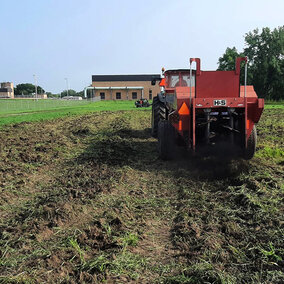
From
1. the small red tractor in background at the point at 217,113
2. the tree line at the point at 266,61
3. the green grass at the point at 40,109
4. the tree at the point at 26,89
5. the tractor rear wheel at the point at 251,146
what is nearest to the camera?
the small red tractor in background at the point at 217,113

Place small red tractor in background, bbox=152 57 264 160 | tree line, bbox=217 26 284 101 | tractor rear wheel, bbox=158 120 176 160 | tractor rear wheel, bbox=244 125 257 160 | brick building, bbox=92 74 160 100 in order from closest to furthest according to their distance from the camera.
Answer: small red tractor in background, bbox=152 57 264 160
tractor rear wheel, bbox=244 125 257 160
tractor rear wheel, bbox=158 120 176 160
tree line, bbox=217 26 284 101
brick building, bbox=92 74 160 100

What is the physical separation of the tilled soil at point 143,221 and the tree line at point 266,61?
43.0 meters

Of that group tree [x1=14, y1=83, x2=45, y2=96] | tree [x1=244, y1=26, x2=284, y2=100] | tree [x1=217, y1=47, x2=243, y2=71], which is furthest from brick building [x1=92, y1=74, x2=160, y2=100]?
tree [x1=14, y1=83, x2=45, y2=96]

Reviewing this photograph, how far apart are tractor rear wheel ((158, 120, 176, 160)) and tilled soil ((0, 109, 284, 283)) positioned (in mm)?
246

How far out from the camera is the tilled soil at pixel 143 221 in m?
2.84

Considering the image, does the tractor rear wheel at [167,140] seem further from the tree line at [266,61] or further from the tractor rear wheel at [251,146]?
the tree line at [266,61]

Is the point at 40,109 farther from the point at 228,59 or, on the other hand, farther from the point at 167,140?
the point at 167,140

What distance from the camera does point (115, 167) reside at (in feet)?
22.2

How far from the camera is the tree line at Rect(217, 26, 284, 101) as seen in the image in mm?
46281

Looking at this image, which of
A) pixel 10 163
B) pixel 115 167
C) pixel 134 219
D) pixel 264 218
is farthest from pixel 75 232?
pixel 10 163

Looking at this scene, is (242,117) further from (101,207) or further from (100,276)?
(100,276)

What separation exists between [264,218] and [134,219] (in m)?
1.57

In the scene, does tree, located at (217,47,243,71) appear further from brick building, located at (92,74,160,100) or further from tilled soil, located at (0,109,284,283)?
tilled soil, located at (0,109,284,283)

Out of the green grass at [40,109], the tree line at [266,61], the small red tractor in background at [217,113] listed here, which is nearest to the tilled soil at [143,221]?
the small red tractor in background at [217,113]
